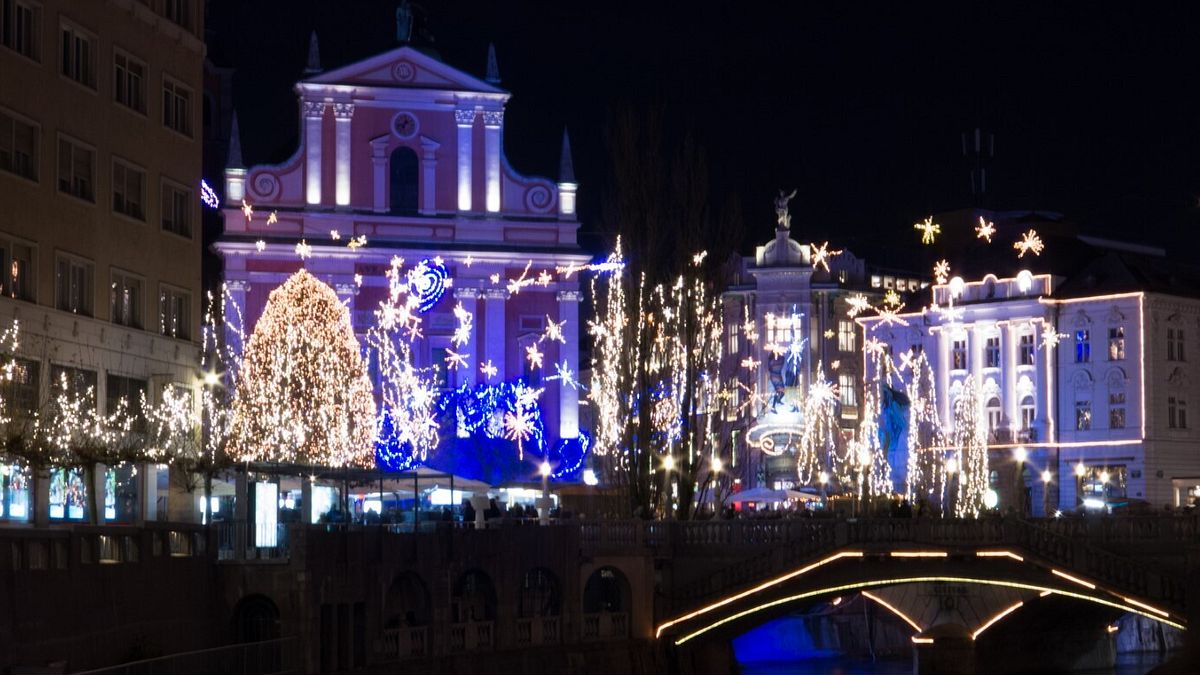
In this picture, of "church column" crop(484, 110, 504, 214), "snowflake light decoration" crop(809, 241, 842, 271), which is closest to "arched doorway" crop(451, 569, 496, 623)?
"church column" crop(484, 110, 504, 214)

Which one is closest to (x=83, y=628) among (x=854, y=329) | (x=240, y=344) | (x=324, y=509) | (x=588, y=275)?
(x=324, y=509)

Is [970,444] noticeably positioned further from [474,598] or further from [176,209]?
[176,209]

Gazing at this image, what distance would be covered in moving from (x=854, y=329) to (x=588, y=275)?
2748cm

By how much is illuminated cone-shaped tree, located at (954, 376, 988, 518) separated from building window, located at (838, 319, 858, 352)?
666 inches

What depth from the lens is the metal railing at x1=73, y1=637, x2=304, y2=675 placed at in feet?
153

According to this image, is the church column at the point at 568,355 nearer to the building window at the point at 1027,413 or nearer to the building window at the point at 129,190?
the building window at the point at 1027,413

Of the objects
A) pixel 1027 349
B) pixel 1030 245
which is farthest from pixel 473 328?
pixel 1027 349

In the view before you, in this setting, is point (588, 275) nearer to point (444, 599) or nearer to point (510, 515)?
point (510, 515)

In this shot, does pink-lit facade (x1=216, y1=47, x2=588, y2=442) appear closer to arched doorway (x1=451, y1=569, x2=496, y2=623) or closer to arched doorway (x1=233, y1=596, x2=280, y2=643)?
arched doorway (x1=451, y1=569, x2=496, y2=623)

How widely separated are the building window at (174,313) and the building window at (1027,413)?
63.3 meters

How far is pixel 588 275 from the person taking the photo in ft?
392

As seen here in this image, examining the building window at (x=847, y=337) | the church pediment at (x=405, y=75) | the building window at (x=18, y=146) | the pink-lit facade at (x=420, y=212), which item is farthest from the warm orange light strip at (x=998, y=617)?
the building window at (x=847, y=337)

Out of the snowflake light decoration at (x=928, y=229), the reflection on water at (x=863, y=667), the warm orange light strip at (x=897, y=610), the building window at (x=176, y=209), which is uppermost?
the snowflake light decoration at (x=928, y=229)

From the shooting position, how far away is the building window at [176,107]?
218 ft
